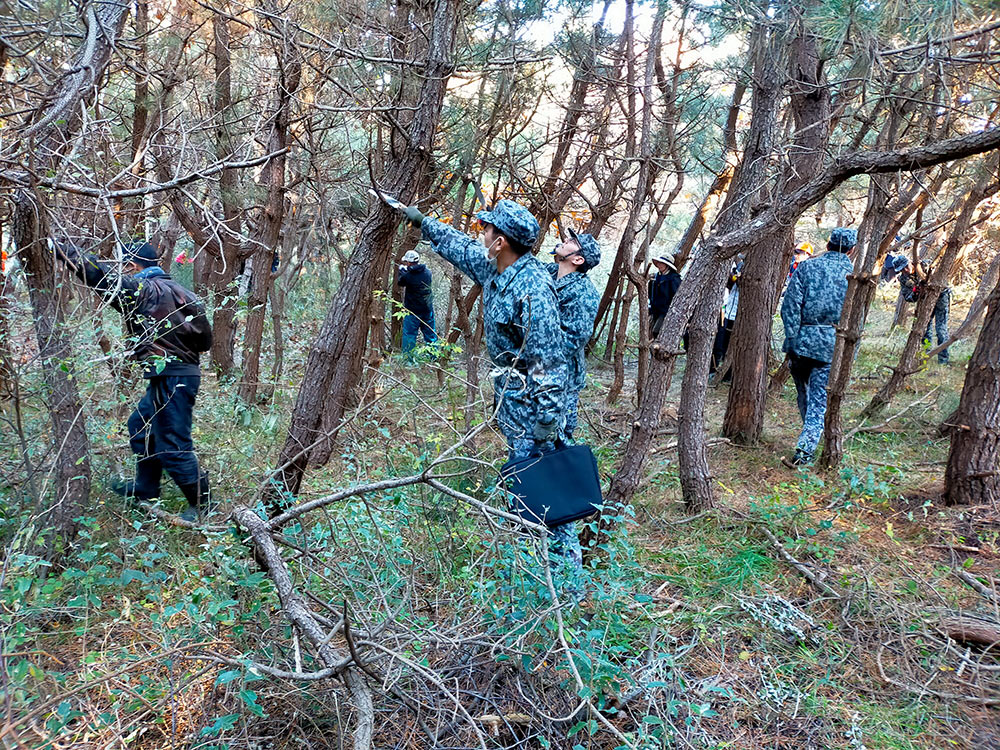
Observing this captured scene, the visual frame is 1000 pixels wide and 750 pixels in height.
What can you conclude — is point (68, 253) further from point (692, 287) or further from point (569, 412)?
point (692, 287)

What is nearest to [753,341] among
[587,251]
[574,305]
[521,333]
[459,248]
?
[587,251]

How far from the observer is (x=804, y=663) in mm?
3373

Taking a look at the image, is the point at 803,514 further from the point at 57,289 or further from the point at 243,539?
the point at 57,289

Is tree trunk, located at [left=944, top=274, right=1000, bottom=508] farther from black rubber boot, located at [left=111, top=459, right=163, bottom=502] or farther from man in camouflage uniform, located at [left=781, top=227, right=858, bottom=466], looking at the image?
black rubber boot, located at [left=111, top=459, right=163, bottom=502]

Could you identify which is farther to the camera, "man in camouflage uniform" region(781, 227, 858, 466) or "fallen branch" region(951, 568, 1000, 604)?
"man in camouflage uniform" region(781, 227, 858, 466)

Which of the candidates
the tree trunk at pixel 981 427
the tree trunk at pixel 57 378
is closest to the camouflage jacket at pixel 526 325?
the tree trunk at pixel 57 378

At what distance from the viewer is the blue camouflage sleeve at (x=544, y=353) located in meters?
3.40

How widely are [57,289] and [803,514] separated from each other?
4.62 m

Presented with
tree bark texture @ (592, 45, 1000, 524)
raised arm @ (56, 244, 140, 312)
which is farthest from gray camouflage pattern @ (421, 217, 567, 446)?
raised arm @ (56, 244, 140, 312)

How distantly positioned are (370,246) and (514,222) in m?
0.98

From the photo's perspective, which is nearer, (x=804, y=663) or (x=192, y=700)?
(x=192, y=700)

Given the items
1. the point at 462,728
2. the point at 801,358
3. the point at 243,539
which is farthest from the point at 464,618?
the point at 801,358

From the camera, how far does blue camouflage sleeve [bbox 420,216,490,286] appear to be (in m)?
3.59

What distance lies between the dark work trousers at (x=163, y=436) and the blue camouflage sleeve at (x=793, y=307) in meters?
4.69
